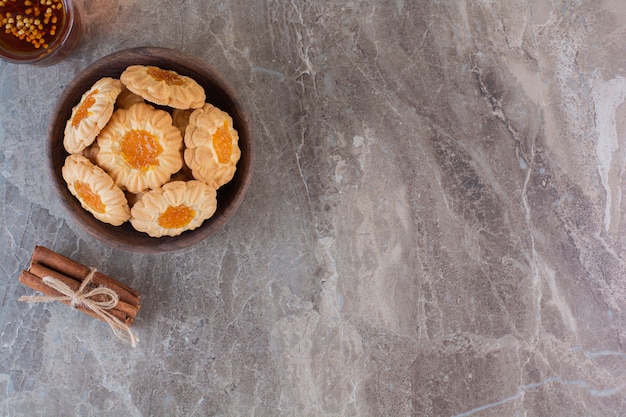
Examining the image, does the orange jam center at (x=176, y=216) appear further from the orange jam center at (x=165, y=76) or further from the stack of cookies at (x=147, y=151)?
the orange jam center at (x=165, y=76)

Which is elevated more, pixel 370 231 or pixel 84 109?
pixel 84 109

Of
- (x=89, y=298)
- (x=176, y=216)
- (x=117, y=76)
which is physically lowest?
(x=89, y=298)

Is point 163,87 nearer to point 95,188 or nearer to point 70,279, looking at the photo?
point 95,188

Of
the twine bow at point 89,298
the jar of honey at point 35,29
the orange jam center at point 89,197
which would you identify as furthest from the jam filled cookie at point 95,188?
the jar of honey at point 35,29

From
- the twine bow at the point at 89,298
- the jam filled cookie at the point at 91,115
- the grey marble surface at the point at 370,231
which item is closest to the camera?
the jam filled cookie at the point at 91,115

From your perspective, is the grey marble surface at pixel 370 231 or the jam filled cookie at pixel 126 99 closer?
the jam filled cookie at pixel 126 99

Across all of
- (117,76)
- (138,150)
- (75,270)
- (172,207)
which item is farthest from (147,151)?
(75,270)

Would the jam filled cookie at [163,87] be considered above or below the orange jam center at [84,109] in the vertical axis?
above

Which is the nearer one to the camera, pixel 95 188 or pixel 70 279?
pixel 95 188
